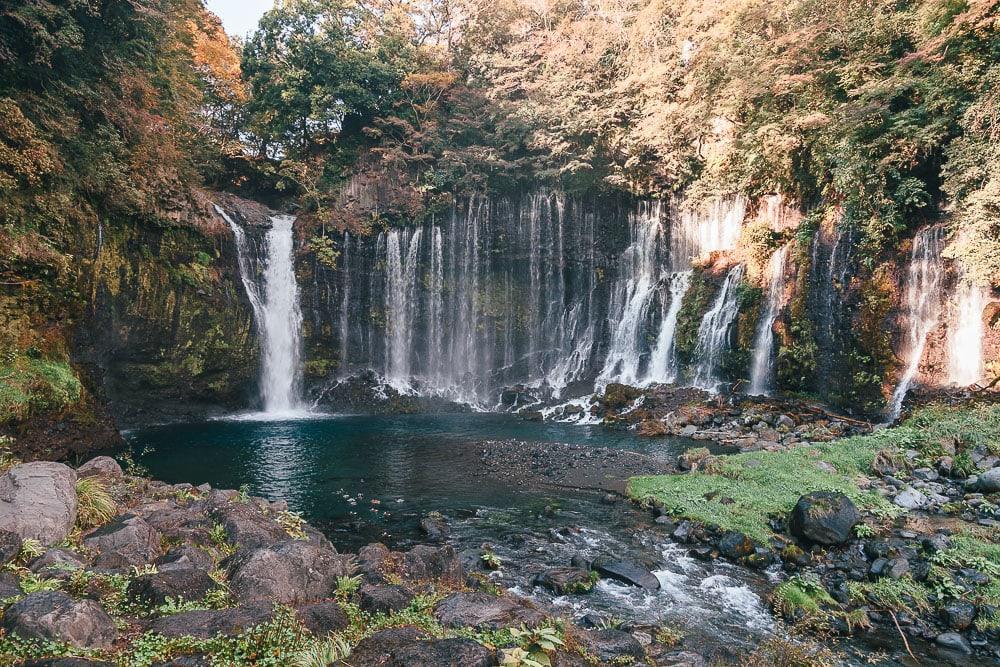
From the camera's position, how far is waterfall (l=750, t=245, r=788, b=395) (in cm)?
1928

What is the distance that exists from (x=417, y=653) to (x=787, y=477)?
8.64 meters

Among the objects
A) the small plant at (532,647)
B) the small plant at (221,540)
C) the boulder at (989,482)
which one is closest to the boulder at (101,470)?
the small plant at (221,540)

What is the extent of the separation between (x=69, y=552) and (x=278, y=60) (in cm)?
2743

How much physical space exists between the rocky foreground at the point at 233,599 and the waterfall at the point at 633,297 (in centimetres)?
1769

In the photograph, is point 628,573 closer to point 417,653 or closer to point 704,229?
point 417,653

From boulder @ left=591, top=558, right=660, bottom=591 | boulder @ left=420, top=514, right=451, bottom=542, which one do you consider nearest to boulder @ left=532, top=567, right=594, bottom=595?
boulder @ left=591, top=558, right=660, bottom=591

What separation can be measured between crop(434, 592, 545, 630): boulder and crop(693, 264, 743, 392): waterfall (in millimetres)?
17414

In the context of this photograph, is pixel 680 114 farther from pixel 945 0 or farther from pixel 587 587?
pixel 587 587

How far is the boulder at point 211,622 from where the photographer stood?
405 cm

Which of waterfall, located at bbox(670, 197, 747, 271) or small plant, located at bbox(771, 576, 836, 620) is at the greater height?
waterfall, located at bbox(670, 197, 747, 271)

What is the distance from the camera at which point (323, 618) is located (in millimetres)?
4527

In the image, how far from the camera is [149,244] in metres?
19.7

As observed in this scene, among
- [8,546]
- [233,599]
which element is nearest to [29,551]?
[8,546]

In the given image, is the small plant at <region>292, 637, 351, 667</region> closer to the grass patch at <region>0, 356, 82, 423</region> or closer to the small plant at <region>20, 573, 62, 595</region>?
the small plant at <region>20, 573, 62, 595</region>
